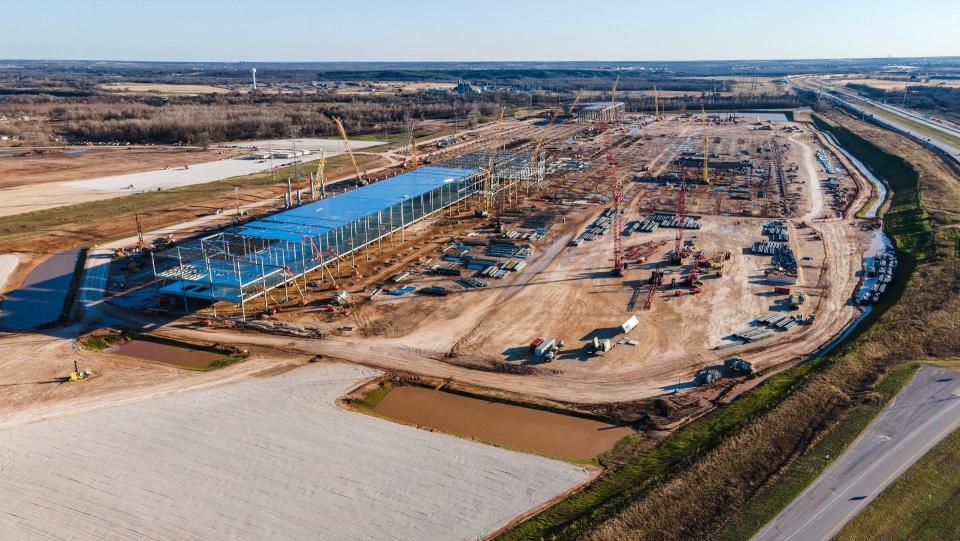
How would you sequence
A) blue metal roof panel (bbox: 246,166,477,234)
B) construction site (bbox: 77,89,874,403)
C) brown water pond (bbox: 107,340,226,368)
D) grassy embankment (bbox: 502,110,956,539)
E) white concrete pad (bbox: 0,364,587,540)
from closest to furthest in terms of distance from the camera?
grassy embankment (bbox: 502,110,956,539)
white concrete pad (bbox: 0,364,587,540)
brown water pond (bbox: 107,340,226,368)
construction site (bbox: 77,89,874,403)
blue metal roof panel (bbox: 246,166,477,234)

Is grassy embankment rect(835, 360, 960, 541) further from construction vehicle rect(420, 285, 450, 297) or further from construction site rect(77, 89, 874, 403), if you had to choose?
construction vehicle rect(420, 285, 450, 297)

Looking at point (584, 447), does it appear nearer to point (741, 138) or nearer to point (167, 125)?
point (741, 138)

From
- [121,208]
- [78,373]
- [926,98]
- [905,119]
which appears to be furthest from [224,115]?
[926,98]

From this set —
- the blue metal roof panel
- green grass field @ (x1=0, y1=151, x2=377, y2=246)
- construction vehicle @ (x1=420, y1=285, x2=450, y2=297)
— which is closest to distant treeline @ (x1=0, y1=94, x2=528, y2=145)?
green grass field @ (x1=0, y1=151, x2=377, y2=246)

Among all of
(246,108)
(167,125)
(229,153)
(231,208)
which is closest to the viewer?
(231,208)

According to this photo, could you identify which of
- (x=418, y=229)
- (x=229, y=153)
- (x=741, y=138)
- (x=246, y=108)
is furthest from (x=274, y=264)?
(x=246, y=108)

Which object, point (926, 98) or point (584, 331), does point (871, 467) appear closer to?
point (584, 331)
